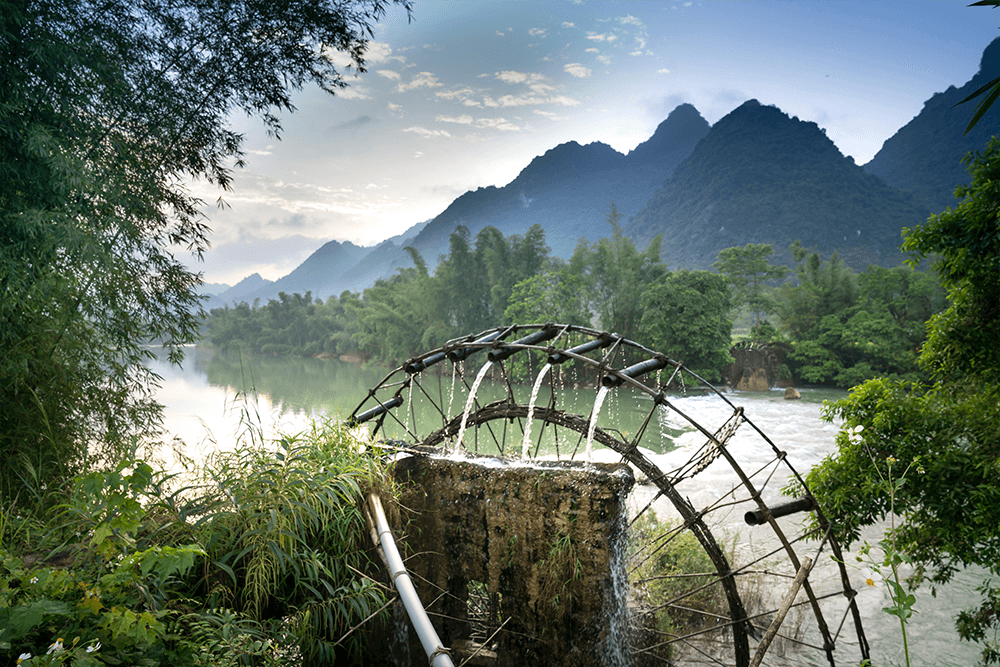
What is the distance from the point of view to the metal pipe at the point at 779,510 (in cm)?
307

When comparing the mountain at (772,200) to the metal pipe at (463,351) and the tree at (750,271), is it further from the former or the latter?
the metal pipe at (463,351)

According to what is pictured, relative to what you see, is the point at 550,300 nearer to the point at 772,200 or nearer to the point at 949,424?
the point at 949,424

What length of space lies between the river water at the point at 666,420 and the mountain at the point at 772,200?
3210 centimetres

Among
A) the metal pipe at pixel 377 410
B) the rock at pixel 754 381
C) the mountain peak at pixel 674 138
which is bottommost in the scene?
the rock at pixel 754 381

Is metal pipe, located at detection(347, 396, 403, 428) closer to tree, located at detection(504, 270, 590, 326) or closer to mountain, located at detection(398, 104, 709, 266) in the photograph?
tree, located at detection(504, 270, 590, 326)

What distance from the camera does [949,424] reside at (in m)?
3.94

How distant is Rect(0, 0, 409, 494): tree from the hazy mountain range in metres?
35.9

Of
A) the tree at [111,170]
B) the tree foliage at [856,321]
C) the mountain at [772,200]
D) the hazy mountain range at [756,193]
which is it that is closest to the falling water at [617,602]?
the tree at [111,170]

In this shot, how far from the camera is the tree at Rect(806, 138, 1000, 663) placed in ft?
12.2

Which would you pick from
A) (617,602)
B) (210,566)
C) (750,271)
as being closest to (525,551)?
(617,602)

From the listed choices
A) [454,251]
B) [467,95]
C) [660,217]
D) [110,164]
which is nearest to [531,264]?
[454,251]

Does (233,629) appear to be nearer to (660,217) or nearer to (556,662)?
(556,662)

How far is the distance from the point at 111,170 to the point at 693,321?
20.6 metres

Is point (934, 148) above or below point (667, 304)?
above
